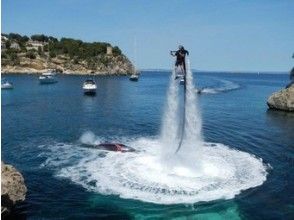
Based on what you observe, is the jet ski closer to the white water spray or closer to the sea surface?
the sea surface

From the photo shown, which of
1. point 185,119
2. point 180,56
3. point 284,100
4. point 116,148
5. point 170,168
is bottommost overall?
point 170,168

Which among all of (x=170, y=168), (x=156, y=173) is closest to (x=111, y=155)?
(x=170, y=168)

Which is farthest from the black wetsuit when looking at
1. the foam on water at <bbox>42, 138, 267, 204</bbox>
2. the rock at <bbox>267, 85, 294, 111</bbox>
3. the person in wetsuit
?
the rock at <bbox>267, 85, 294, 111</bbox>

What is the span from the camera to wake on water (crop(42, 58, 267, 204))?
39688 mm

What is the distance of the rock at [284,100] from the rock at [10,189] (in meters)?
76.4

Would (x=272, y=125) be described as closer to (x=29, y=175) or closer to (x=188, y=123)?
(x=188, y=123)

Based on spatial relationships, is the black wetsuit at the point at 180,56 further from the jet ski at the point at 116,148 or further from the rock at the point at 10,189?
the jet ski at the point at 116,148

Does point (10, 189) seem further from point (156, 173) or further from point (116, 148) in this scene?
point (116, 148)

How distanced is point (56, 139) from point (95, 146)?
8.07m

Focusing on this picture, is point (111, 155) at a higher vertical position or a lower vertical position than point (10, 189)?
lower

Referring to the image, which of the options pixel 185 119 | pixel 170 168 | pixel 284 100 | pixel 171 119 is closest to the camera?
pixel 170 168

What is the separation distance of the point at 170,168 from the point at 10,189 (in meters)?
18.4

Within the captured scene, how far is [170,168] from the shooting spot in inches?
1823

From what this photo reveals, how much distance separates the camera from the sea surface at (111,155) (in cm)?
3572
